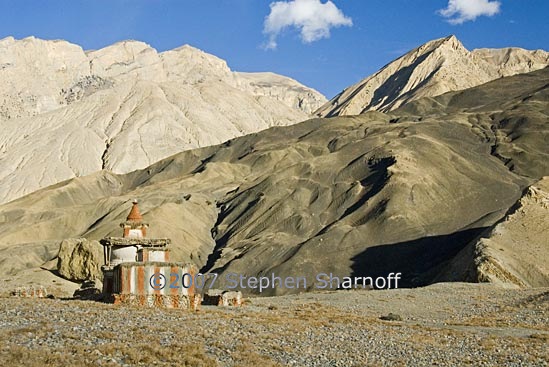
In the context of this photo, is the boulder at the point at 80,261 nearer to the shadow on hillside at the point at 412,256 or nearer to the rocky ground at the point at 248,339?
the shadow on hillside at the point at 412,256

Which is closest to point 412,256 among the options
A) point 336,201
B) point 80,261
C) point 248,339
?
point 336,201

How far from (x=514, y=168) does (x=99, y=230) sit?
4807cm

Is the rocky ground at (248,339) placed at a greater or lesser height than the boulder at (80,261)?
lesser

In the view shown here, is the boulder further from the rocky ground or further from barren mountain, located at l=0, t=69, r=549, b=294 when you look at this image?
the rocky ground

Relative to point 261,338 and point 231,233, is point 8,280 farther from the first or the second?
point 231,233

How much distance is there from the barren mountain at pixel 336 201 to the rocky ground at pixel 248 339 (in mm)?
23273

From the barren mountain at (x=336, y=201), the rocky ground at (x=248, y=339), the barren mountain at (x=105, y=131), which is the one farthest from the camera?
the barren mountain at (x=105, y=131)

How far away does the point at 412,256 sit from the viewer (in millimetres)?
63500

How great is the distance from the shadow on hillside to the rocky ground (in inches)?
1205

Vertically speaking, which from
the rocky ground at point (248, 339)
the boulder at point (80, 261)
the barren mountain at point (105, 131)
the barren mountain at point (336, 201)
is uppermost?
the barren mountain at point (105, 131)

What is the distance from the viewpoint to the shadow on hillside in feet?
198

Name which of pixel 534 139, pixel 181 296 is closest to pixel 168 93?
pixel 534 139

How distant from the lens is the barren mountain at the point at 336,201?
2562 inches

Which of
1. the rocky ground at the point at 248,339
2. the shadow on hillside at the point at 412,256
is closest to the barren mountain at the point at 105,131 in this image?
the shadow on hillside at the point at 412,256
